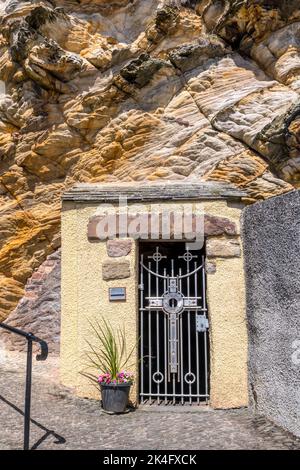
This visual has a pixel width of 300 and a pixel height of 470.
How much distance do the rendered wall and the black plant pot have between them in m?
1.67

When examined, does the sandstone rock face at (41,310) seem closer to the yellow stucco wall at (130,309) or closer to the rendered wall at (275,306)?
the yellow stucco wall at (130,309)

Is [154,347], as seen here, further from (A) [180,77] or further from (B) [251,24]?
(B) [251,24]

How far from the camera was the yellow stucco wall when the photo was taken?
5.99 metres

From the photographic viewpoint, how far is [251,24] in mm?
9273

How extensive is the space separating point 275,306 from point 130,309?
6.31ft

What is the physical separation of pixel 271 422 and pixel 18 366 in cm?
409

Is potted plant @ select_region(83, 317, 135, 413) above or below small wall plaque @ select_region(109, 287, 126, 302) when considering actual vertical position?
below

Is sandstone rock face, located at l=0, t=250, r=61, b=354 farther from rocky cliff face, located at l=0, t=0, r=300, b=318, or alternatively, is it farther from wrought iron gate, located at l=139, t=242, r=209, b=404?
wrought iron gate, located at l=139, t=242, r=209, b=404

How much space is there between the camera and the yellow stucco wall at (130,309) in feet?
19.6

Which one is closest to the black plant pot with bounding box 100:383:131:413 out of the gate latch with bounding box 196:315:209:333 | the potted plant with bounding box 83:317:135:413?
the potted plant with bounding box 83:317:135:413

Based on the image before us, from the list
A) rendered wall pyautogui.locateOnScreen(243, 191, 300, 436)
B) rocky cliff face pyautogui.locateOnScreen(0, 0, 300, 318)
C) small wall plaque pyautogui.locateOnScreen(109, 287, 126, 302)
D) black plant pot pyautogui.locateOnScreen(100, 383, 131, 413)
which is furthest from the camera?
rocky cliff face pyautogui.locateOnScreen(0, 0, 300, 318)

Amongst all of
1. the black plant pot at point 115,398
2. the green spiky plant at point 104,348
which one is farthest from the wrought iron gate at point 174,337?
the black plant pot at point 115,398

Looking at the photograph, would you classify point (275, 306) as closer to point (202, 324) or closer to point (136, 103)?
point (202, 324)
